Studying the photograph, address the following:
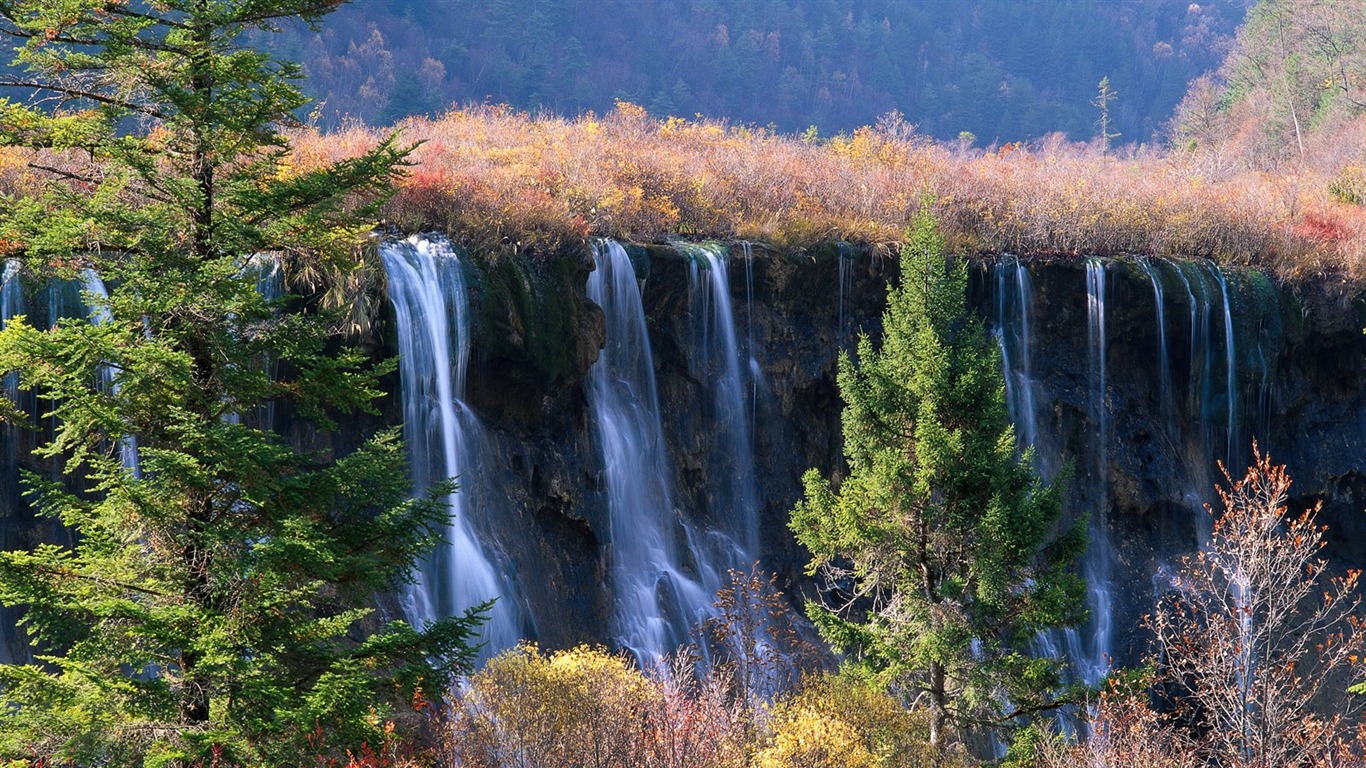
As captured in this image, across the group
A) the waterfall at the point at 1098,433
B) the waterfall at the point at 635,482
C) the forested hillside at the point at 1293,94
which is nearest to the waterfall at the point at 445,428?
the waterfall at the point at 635,482

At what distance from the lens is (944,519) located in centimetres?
1535

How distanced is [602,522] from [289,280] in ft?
20.1

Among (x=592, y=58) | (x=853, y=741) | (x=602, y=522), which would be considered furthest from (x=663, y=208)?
(x=592, y=58)

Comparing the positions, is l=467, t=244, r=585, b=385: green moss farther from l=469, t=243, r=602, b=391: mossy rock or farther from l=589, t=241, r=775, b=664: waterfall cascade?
l=589, t=241, r=775, b=664: waterfall cascade

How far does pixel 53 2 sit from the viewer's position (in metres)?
8.97

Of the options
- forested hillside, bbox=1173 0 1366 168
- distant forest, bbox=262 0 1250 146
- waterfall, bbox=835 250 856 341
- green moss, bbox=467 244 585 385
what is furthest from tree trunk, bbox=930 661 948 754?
distant forest, bbox=262 0 1250 146

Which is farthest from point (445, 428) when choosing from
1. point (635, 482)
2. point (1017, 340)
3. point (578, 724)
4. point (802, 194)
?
point (1017, 340)

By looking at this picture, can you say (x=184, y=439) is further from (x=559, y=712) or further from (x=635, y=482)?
(x=635, y=482)

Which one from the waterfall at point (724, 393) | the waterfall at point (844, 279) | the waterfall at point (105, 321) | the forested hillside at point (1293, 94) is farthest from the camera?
the forested hillside at point (1293, 94)

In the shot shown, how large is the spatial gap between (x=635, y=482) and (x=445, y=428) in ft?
12.4

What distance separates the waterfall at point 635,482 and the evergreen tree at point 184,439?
10485 mm

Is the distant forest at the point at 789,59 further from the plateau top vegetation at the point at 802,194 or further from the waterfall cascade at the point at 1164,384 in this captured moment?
the waterfall cascade at the point at 1164,384

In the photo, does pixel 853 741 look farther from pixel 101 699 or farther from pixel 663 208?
pixel 663 208

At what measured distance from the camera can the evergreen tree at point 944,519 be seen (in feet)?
49.2
